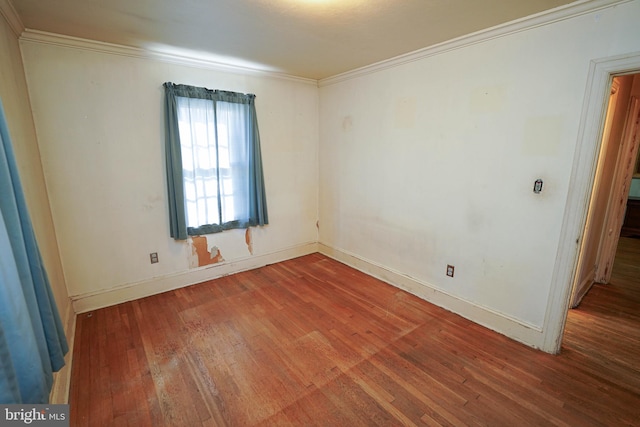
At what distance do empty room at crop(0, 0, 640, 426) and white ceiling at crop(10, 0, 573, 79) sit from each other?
0.08 feet

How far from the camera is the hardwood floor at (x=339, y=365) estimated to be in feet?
5.69

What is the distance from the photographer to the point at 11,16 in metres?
1.96

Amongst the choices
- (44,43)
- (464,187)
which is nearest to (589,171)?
(464,187)

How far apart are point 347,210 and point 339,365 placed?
2.15m

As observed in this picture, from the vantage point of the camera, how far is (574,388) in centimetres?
190

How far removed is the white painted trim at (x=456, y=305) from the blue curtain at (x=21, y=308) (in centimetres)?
289

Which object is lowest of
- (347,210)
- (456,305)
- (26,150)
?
(456,305)

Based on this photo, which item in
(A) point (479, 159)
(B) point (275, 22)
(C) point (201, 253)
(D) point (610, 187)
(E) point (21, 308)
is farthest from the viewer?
(C) point (201, 253)

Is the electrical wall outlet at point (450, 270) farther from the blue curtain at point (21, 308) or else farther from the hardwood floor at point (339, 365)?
the blue curtain at point (21, 308)

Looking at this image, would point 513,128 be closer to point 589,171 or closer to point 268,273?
point 589,171

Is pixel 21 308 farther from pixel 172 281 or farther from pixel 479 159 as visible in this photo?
pixel 479 159

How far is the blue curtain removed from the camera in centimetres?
105

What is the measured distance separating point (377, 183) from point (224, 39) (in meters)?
2.11

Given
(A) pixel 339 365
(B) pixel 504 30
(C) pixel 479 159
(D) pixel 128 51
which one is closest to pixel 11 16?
(D) pixel 128 51
